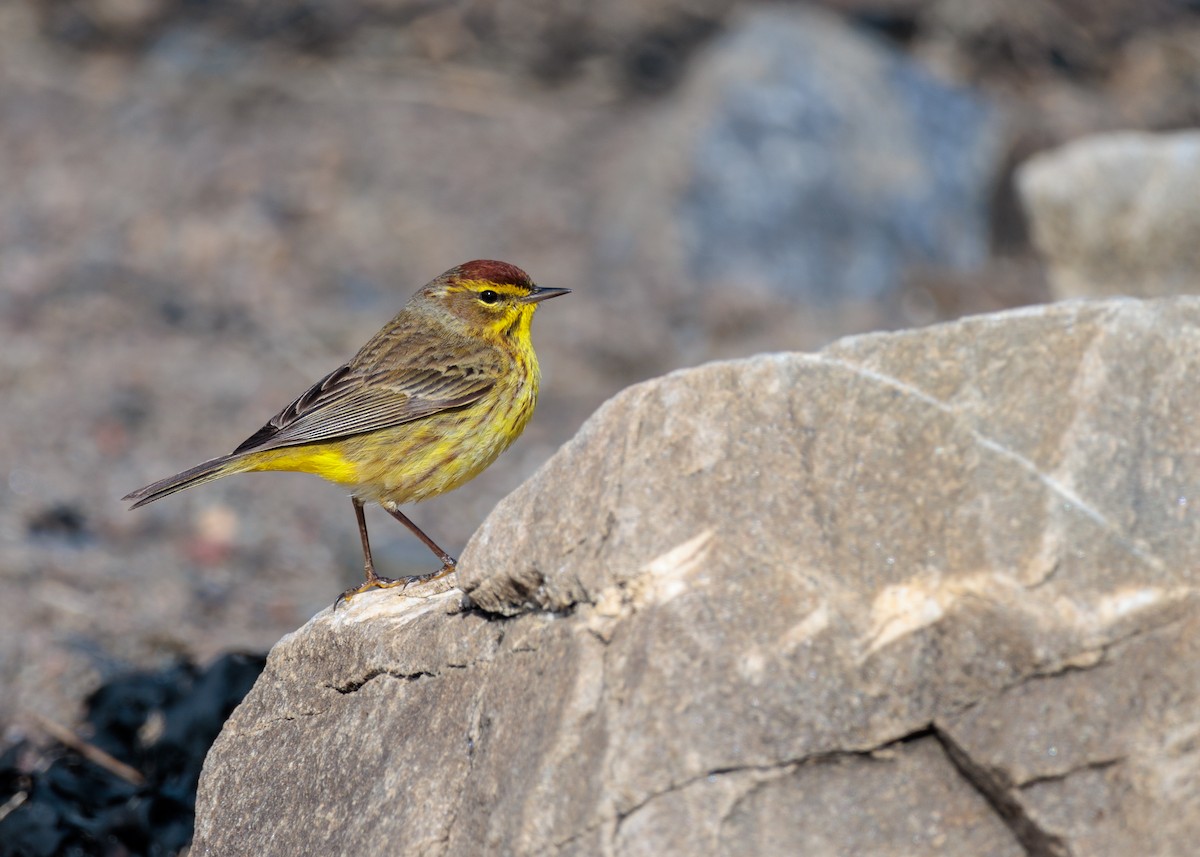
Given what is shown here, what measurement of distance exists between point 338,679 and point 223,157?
772 centimetres

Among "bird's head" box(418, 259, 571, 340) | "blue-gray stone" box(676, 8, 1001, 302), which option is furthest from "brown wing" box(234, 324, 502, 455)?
"blue-gray stone" box(676, 8, 1001, 302)

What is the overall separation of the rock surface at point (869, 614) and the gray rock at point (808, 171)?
7.50 meters

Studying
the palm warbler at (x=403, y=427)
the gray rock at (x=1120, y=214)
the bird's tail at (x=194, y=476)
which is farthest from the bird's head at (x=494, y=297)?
the gray rock at (x=1120, y=214)

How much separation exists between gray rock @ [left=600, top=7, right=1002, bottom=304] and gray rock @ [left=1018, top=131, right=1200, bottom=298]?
773 mm

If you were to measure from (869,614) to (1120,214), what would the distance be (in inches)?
321

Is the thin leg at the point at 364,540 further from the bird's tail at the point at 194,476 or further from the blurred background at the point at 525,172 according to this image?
the blurred background at the point at 525,172

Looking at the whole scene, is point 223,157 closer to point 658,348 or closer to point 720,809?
point 658,348

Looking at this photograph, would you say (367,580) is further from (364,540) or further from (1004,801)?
(1004,801)

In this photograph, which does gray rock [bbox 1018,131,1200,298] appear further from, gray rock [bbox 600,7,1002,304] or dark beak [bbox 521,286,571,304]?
dark beak [bbox 521,286,571,304]

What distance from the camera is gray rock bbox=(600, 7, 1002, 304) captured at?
36.6ft

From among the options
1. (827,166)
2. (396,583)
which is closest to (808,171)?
(827,166)

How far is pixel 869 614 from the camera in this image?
10.8 ft

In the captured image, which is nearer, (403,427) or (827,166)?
(403,427)

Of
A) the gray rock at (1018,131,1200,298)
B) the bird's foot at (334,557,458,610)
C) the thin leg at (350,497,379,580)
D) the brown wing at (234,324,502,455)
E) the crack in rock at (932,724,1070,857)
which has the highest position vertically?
the crack in rock at (932,724,1070,857)
